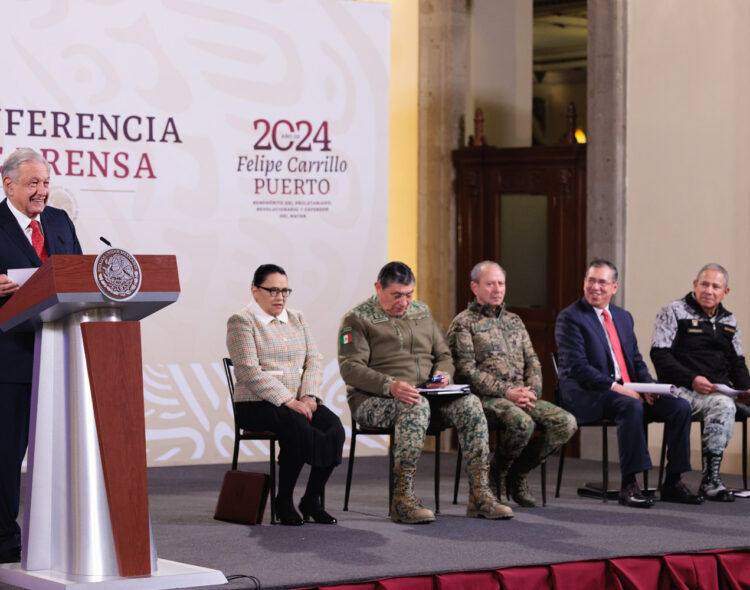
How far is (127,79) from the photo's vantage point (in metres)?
6.95

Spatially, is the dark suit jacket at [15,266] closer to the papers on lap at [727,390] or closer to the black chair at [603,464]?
the black chair at [603,464]

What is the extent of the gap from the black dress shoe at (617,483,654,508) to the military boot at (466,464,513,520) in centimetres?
73

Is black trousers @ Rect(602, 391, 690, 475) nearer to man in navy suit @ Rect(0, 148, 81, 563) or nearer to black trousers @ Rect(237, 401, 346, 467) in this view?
black trousers @ Rect(237, 401, 346, 467)

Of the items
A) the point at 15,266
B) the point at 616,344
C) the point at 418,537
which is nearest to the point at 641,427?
the point at 616,344

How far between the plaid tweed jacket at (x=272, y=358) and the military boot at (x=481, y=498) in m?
0.78

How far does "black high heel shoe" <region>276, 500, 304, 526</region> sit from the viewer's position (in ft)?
16.4

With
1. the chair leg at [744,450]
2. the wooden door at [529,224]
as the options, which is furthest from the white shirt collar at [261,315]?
the wooden door at [529,224]

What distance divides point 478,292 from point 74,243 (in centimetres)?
224

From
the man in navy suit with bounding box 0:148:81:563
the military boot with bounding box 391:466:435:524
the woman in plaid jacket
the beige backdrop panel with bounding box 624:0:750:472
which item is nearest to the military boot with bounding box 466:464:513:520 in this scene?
the military boot with bounding box 391:466:435:524

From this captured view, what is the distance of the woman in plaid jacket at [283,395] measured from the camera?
4.99 m

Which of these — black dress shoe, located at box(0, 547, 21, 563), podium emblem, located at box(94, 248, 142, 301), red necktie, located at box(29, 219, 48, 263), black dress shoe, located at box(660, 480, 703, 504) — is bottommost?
black dress shoe, located at box(660, 480, 703, 504)

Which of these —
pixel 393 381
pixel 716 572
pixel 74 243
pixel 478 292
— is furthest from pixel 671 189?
pixel 74 243

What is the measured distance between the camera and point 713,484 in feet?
19.2

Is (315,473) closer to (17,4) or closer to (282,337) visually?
(282,337)
